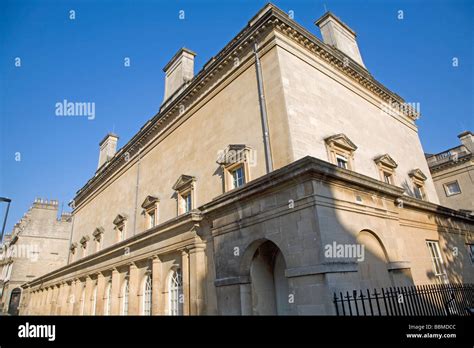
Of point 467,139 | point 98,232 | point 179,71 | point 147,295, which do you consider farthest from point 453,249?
point 98,232

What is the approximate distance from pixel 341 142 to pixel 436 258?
7.21 m

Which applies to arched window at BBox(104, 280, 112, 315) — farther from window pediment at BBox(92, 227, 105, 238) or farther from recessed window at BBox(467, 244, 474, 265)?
recessed window at BBox(467, 244, 474, 265)

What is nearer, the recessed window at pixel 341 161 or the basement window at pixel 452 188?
the recessed window at pixel 341 161

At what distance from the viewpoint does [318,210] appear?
24.4 ft

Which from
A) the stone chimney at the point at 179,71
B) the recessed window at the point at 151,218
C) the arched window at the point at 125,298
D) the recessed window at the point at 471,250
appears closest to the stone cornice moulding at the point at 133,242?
the arched window at the point at 125,298

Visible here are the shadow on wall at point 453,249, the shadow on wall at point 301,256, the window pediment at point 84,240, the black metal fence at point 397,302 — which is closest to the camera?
the black metal fence at point 397,302

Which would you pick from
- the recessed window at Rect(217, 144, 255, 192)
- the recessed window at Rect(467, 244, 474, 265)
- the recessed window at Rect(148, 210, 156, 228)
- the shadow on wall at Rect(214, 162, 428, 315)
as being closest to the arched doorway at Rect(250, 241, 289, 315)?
the shadow on wall at Rect(214, 162, 428, 315)

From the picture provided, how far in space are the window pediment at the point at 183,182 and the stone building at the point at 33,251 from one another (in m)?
41.6

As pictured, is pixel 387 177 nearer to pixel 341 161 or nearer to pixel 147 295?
pixel 341 161

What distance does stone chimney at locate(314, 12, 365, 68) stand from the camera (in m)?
16.8

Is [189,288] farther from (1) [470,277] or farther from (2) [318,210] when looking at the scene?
(1) [470,277]

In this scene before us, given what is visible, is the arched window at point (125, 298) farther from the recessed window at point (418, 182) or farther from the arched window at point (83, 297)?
the recessed window at point (418, 182)

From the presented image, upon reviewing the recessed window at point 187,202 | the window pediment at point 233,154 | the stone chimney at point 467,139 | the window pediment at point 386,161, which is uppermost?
the stone chimney at point 467,139

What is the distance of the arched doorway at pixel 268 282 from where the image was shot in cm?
924
